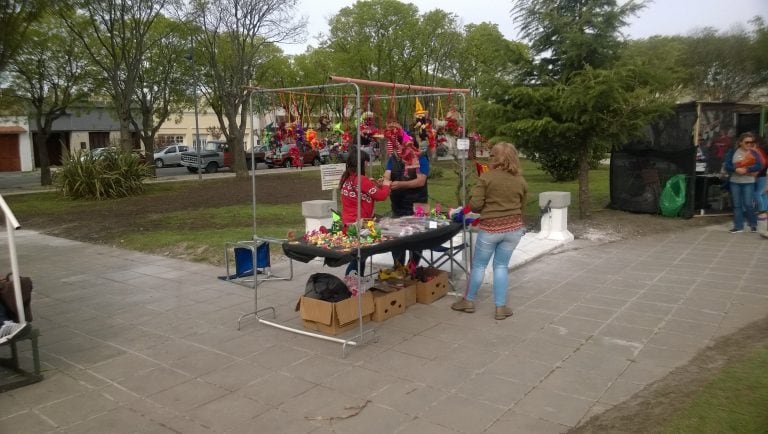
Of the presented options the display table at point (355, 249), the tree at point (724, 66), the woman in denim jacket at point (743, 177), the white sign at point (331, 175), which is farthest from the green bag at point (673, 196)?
the tree at point (724, 66)

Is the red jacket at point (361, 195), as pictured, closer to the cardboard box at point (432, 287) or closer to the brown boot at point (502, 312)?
the cardboard box at point (432, 287)

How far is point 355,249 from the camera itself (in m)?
4.77

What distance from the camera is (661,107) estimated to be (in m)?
9.64

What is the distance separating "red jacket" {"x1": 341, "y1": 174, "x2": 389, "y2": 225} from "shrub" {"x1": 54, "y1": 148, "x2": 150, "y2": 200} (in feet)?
46.5

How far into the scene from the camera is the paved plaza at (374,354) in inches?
144

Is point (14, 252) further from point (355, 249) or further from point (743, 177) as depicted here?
point (743, 177)

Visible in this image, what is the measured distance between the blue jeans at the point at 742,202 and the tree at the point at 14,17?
14857 millimetres

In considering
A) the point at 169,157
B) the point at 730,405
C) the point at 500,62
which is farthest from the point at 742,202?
the point at 169,157

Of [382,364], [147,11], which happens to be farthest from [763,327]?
[147,11]

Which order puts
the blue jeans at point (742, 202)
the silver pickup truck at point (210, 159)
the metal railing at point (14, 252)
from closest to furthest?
the metal railing at point (14, 252) → the blue jeans at point (742, 202) → the silver pickup truck at point (210, 159)

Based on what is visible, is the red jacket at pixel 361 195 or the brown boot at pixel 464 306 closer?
the red jacket at pixel 361 195

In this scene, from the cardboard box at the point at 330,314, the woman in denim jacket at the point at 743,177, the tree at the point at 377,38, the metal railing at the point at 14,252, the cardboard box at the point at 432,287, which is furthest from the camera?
the tree at the point at 377,38

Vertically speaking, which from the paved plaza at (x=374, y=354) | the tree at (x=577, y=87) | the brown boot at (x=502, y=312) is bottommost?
the paved plaza at (x=374, y=354)

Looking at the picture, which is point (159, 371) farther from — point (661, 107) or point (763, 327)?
point (661, 107)
